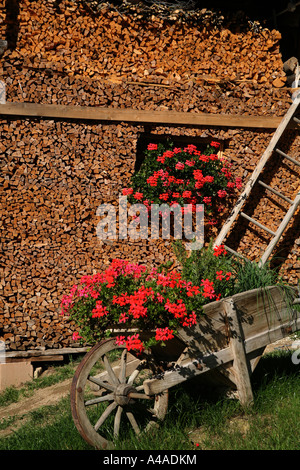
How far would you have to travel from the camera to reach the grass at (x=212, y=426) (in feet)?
10.4

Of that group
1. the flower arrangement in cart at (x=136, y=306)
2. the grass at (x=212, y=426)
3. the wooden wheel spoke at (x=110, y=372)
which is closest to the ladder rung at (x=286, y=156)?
the grass at (x=212, y=426)

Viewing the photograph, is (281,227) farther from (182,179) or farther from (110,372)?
(110,372)

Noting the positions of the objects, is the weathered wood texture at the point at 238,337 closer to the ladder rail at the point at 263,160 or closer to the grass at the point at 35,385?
the ladder rail at the point at 263,160

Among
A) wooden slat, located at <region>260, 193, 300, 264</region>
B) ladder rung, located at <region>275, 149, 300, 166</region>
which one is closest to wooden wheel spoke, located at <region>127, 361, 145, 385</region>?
wooden slat, located at <region>260, 193, 300, 264</region>

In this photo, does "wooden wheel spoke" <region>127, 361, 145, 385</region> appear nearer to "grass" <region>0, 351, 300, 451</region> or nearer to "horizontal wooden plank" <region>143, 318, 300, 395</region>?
"horizontal wooden plank" <region>143, 318, 300, 395</region>

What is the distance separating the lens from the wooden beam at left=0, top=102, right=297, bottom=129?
18.5ft

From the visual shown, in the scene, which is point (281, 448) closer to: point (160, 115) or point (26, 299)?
point (26, 299)

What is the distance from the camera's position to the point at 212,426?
11.3 feet

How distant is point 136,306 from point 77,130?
331 cm

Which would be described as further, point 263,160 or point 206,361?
point 263,160

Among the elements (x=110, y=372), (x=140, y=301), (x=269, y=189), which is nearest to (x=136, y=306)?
(x=140, y=301)

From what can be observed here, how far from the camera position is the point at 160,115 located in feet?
19.7
